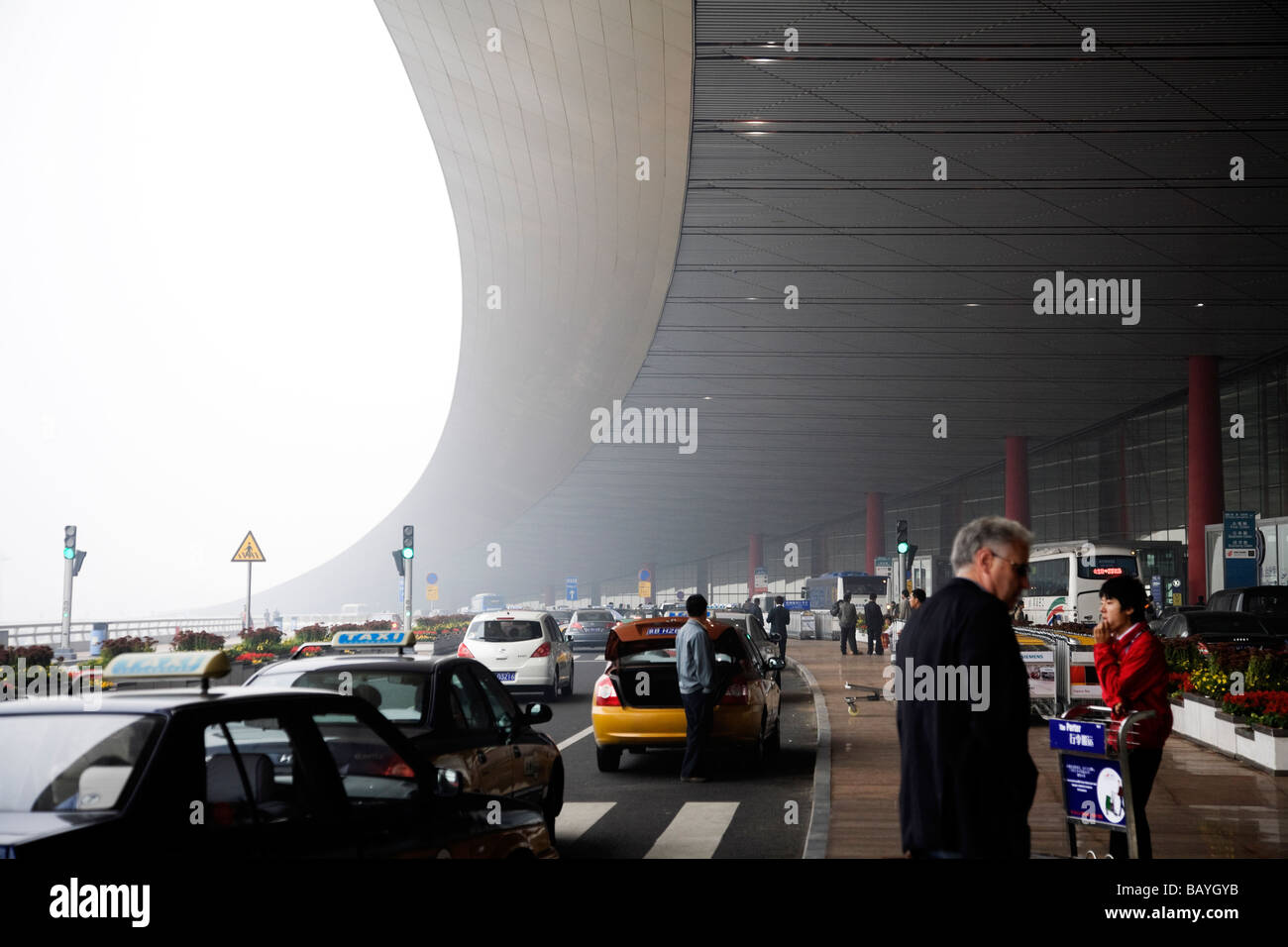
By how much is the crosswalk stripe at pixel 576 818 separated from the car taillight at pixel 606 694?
2199mm

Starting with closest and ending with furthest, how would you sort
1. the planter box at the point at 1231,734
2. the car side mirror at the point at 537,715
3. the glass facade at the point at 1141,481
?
1. the car side mirror at the point at 537,715
2. the planter box at the point at 1231,734
3. the glass facade at the point at 1141,481

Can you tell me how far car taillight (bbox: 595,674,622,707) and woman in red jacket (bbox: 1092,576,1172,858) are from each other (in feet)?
23.6

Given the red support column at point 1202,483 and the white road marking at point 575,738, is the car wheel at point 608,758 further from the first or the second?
the red support column at point 1202,483

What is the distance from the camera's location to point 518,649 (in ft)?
76.7

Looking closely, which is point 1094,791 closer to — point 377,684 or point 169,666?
point 377,684

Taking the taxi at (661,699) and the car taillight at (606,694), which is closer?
the taxi at (661,699)

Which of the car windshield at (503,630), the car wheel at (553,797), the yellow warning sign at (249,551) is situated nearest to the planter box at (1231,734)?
the car wheel at (553,797)

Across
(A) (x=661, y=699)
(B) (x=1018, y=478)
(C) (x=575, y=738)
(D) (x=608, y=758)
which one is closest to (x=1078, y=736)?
(A) (x=661, y=699)

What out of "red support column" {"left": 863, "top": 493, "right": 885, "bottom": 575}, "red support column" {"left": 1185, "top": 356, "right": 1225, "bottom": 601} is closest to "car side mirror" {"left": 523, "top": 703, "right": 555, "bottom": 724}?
"red support column" {"left": 1185, "top": 356, "right": 1225, "bottom": 601}

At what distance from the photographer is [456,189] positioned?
3425cm

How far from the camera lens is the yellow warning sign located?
29625 millimetres

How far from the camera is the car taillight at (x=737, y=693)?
13.7 metres

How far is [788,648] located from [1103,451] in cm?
1596
